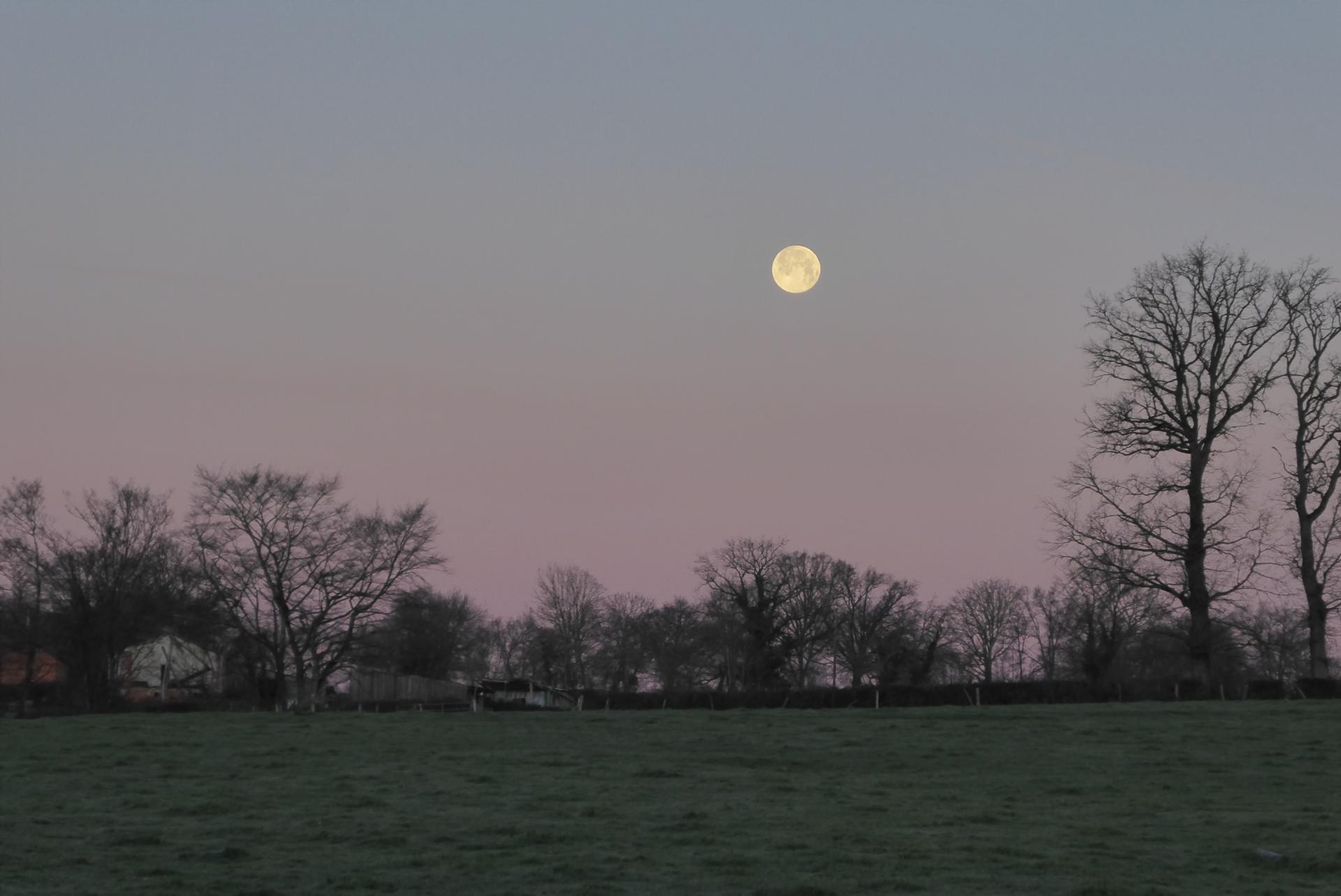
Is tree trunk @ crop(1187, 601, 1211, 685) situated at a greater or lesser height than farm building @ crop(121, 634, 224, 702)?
greater

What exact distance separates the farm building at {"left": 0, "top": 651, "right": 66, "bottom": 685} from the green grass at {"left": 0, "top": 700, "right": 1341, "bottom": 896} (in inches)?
1596

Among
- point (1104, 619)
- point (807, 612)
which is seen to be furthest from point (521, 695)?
point (1104, 619)

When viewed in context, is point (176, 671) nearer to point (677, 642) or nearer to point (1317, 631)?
point (677, 642)

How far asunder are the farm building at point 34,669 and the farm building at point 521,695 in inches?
973

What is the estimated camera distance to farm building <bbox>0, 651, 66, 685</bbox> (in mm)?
76250

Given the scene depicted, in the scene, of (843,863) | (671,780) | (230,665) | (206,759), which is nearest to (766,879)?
(843,863)

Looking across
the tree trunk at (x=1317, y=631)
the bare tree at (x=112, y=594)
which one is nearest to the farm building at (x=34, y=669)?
the bare tree at (x=112, y=594)

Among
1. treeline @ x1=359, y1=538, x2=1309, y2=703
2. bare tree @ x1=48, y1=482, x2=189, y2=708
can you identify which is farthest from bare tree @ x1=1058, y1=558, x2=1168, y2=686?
bare tree @ x1=48, y1=482, x2=189, y2=708

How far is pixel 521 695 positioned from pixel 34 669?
30.0 metres

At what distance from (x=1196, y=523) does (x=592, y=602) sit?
101 m

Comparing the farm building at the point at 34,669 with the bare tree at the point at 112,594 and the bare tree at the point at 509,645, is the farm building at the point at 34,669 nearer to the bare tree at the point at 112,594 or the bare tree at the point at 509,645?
the bare tree at the point at 112,594

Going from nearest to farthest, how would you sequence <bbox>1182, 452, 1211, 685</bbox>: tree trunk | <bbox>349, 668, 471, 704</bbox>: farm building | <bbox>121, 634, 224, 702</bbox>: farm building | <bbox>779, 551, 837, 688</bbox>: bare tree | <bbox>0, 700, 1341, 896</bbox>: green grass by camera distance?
<bbox>0, 700, 1341, 896</bbox>: green grass → <bbox>1182, 452, 1211, 685</bbox>: tree trunk → <bbox>349, 668, 471, 704</bbox>: farm building → <bbox>121, 634, 224, 702</bbox>: farm building → <bbox>779, 551, 837, 688</bbox>: bare tree

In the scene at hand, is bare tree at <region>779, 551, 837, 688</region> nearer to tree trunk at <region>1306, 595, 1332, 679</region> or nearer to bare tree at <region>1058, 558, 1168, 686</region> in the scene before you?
bare tree at <region>1058, 558, 1168, 686</region>

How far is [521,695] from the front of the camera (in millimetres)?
88312
